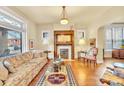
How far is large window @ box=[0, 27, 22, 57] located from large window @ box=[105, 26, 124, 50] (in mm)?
6833

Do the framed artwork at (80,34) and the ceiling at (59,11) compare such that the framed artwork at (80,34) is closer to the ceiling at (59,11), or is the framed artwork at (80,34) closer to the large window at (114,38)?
the large window at (114,38)

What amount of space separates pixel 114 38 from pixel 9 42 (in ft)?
26.5

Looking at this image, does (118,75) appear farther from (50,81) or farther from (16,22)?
(16,22)

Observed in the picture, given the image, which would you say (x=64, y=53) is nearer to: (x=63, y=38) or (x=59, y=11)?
(x=63, y=38)

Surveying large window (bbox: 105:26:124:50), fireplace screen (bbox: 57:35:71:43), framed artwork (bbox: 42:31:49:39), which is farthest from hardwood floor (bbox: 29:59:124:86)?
large window (bbox: 105:26:124:50)

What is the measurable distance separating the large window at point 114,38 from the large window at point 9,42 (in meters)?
6.83

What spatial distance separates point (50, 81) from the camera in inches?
144

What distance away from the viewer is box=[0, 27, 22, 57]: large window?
4.91 meters

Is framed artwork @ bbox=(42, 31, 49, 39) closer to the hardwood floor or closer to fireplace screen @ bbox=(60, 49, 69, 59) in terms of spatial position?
fireplace screen @ bbox=(60, 49, 69, 59)

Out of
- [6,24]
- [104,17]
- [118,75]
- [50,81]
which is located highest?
[104,17]

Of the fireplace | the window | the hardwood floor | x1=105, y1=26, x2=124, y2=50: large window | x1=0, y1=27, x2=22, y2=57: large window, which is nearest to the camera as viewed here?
the hardwood floor

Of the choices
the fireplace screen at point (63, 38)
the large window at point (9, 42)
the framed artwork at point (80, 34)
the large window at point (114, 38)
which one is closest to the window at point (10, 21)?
the large window at point (9, 42)
